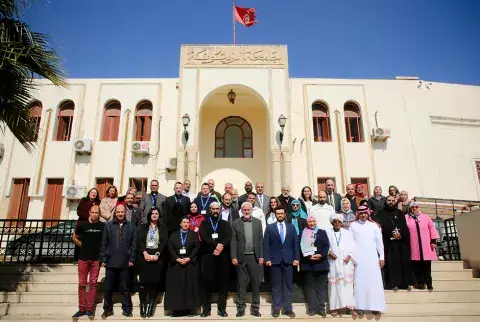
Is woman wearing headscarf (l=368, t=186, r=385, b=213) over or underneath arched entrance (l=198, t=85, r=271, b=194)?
underneath

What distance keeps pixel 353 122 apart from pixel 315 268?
9.97m

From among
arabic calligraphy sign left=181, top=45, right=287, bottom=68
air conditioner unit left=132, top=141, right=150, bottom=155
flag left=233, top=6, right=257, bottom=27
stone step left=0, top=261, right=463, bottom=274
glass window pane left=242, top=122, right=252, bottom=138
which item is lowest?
stone step left=0, top=261, right=463, bottom=274

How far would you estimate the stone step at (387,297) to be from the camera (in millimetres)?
5629

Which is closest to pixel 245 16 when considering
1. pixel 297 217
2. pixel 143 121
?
pixel 143 121

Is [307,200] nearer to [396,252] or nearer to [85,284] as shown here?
[396,252]

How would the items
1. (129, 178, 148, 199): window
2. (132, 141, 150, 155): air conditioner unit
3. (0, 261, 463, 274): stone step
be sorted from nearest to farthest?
(0, 261, 463, 274): stone step < (132, 141, 150, 155): air conditioner unit < (129, 178, 148, 199): window

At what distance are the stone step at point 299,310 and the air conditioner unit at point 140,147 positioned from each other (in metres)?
7.74

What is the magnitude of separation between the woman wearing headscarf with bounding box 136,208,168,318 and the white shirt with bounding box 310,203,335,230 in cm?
274

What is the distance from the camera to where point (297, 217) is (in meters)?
6.09

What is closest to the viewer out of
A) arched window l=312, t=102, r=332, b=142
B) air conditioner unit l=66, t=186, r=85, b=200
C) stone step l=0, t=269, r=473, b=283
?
stone step l=0, t=269, r=473, b=283

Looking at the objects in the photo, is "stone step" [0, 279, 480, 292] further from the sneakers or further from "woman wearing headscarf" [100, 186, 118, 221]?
"woman wearing headscarf" [100, 186, 118, 221]

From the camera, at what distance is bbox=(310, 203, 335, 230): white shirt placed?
6.12 metres

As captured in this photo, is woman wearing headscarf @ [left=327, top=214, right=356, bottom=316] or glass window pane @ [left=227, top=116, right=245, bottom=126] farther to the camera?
glass window pane @ [left=227, top=116, right=245, bottom=126]

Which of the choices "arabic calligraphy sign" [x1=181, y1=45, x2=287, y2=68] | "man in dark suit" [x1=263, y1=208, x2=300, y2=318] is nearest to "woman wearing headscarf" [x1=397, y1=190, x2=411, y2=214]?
"man in dark suit" [x1=263, y1=208, x2=300, y2=318]
